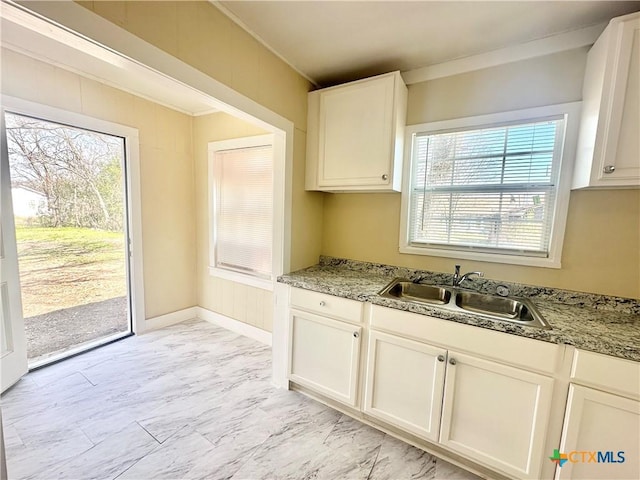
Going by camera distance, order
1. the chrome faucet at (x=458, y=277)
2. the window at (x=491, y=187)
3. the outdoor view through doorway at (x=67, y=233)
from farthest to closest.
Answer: the outdoor view through doorway at (x=67, y=233) < the chrome faucet at (x=458, y=277) < the window at (x=491, y=187)

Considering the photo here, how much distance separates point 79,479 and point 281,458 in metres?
1.04

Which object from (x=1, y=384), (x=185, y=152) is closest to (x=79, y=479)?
(x=1, y=384)

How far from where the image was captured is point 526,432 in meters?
1.30

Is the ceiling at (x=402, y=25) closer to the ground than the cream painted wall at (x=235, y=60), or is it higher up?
higher up

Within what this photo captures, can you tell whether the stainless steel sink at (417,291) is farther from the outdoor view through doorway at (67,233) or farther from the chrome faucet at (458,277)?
the outdoor view through doorway at (67,233)

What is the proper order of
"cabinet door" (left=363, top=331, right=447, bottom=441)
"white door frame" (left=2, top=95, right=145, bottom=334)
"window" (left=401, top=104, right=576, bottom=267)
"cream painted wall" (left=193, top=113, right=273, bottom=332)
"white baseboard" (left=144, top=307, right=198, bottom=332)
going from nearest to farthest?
1. "cabinet door" (left=363, top=331, right=447, bottom=441)
2. "window" (left=401, top=104, right=576, bottom=267)
3. "white door frame" (left=2, top=95, right=145, bottom=334)
4. "cream painted wall" (left=193, top=113, right=273, bottom=332)
5. "white baseboard" (left=144, top=307, right=198, bottom=332)

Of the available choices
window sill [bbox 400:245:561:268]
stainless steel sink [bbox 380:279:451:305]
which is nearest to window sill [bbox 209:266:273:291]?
stainless steel sink [bbox 380:279:451:305]

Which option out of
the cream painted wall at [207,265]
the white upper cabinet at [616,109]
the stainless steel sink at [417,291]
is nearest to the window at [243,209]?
the cream painted wall at [207,265]

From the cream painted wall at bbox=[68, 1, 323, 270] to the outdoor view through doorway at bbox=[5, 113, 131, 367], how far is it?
177 cm

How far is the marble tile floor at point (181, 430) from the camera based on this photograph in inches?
57.3

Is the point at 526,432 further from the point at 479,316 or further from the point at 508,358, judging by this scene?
the point at 479,316

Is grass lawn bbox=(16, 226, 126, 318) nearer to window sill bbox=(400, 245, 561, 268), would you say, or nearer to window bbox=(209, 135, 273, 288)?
window bbox=(209, 135, 273, 288)

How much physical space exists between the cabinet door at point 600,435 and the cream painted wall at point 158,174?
346 cm

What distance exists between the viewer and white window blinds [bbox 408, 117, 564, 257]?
1.72 meters
